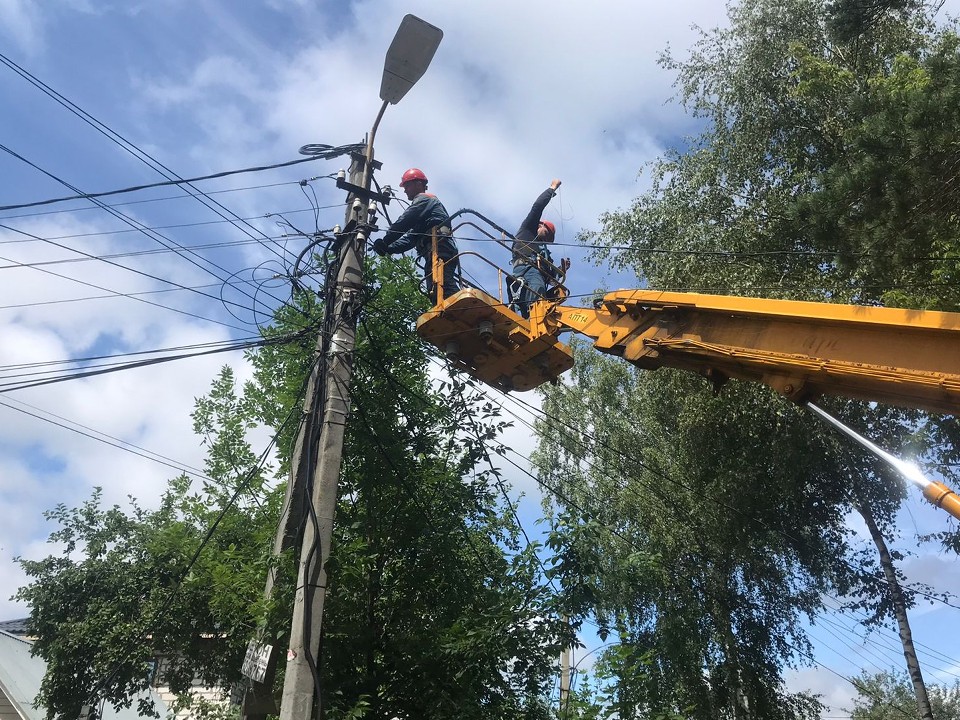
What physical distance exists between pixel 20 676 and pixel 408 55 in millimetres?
16116

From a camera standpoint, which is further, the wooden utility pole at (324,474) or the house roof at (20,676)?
the house roof at (20,676)

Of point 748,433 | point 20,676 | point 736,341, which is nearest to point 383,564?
point 736,341

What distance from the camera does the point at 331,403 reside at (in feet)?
22.5

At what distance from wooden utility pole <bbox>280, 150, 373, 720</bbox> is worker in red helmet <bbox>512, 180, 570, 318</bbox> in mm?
1941

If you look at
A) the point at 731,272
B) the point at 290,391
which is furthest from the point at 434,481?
the point at 731,272

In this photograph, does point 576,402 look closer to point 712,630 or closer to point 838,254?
point 712,630

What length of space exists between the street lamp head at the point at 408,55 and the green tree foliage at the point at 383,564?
2.53 meters

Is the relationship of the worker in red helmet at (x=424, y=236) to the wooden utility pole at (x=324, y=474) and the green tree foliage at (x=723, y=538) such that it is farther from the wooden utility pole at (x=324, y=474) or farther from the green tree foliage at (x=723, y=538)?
the green tree foliage at (x=723, y=538)

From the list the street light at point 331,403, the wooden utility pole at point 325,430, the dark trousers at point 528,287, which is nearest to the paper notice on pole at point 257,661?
the wooden utility pole at point 325,430

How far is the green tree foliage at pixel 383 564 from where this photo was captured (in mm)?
7934

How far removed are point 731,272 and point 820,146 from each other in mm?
3638

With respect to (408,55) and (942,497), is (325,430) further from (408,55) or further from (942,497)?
(942,497)

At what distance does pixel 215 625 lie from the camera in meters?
12.4

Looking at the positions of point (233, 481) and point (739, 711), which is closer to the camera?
point (233, 481)
